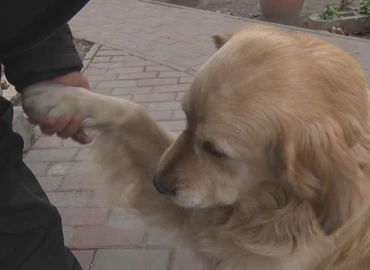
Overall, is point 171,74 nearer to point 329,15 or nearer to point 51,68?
point 329,15

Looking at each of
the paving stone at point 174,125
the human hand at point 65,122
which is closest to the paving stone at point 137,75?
the paving stone at point 174,125

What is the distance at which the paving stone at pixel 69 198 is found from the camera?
3596 millimetres

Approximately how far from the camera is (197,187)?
2.04m

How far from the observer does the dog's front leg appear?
2.31m

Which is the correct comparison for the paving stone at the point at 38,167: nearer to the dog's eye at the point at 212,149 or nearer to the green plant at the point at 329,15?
the dog's eye at the point at 212,149

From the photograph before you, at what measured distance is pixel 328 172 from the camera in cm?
185

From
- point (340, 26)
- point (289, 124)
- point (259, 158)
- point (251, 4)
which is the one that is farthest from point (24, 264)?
point (251, 4)

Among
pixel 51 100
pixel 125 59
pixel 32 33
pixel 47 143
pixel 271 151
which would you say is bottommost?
pixel 125 59

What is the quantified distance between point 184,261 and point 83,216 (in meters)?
0.79

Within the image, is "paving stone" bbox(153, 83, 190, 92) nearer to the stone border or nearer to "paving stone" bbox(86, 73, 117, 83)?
"paving stone" bbox(86, 73, 117, 83)

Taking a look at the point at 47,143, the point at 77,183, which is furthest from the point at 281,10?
the point at 77,183

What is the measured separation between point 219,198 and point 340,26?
6248 mm

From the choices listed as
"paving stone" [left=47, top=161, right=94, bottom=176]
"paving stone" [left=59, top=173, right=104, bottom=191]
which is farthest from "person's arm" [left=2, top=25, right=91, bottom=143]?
"paving stone" [left=47, top=161, right=94, bottom=176]

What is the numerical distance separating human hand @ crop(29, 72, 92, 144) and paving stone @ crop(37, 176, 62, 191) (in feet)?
4.70
